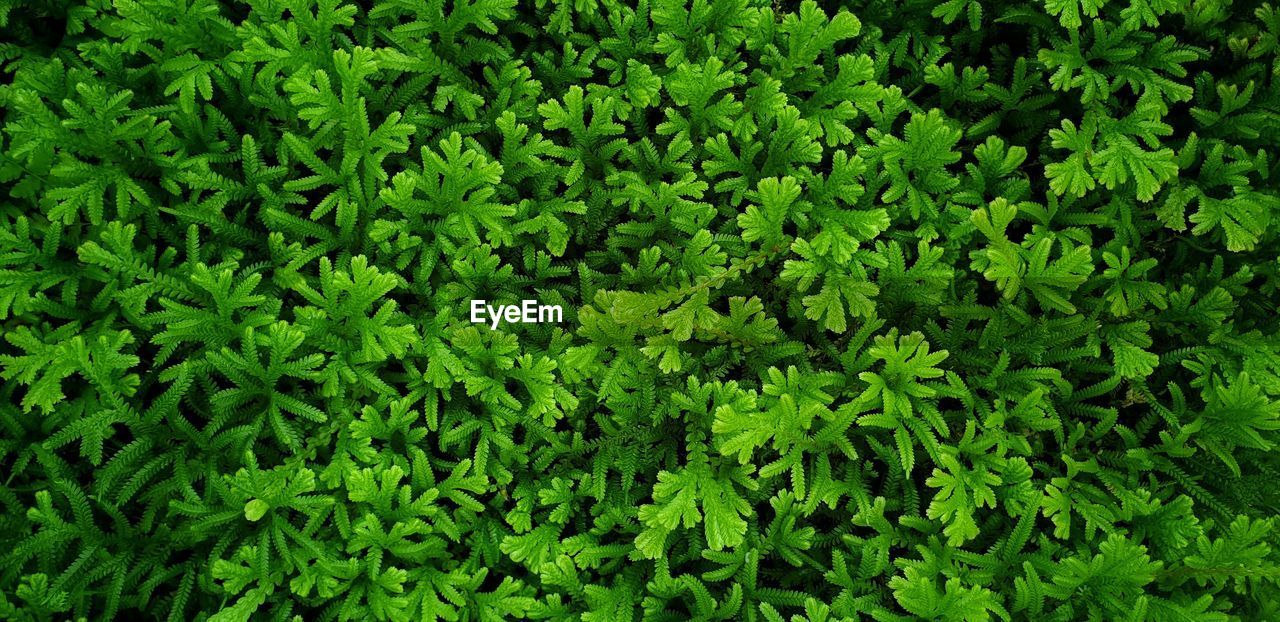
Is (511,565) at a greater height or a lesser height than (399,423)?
lesser

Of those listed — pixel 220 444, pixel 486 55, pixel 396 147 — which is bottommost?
pixel 220 444

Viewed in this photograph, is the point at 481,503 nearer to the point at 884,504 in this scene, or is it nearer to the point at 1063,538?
the point at 884,504

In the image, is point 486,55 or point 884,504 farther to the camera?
point 486,55

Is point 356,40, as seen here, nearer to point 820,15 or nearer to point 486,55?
point 486,55

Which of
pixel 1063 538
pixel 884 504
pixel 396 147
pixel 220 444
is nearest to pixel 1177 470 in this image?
pixel 1063 538

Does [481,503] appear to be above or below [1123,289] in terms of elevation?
below

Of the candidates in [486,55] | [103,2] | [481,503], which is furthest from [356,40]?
[481,503]
